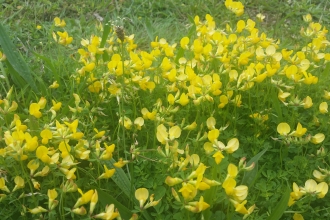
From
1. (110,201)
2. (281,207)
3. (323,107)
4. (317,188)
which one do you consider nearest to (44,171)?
(110,201)

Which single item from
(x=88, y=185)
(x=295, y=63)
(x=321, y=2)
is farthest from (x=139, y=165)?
(x=321, y=2)

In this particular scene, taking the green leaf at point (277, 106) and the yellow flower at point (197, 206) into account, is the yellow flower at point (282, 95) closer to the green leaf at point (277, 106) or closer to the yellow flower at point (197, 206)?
the green leaf at point (277, 106)

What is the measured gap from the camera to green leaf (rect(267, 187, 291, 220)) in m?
1.49

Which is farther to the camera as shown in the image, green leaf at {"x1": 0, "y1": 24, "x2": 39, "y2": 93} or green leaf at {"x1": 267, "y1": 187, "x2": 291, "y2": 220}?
green leaf at {"x1": 0, "y1": 24, "x2": 39, "y2": 93}

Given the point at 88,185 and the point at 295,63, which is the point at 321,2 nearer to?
the point at 295,63

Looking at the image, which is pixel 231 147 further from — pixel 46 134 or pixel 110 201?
pixel 46 134

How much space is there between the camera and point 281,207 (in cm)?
150

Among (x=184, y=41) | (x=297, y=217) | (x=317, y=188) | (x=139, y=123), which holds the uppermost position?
(x=184, y=41)

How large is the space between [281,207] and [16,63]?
1420 millimetres

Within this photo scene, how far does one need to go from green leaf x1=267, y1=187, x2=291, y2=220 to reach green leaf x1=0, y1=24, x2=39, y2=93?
124 cm

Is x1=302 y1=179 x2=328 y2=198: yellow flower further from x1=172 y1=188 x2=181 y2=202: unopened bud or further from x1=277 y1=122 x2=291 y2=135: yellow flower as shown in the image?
x1=172 y1=188 x2=181 y2=202: unopened bud

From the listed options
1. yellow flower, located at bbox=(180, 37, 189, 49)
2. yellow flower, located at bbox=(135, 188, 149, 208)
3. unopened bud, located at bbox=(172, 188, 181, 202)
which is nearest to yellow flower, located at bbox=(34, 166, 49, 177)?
yellow flower, located at bbox=(135, 188, 149, 208)

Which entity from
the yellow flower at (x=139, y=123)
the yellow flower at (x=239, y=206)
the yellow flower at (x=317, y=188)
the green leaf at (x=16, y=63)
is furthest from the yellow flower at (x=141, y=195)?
the green leaf at (x=16, y=63)

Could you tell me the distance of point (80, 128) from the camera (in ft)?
5.98
